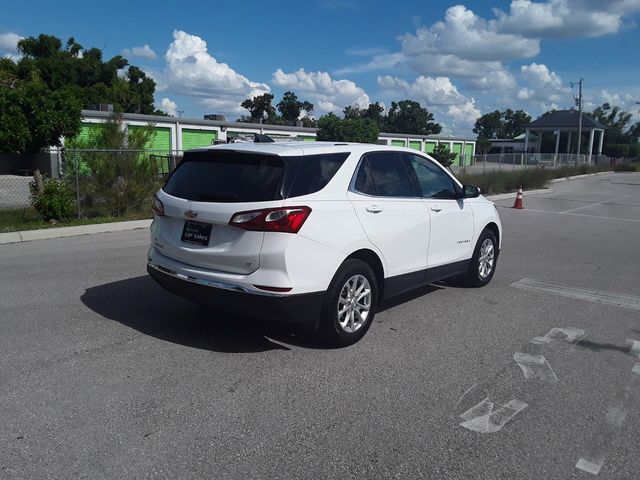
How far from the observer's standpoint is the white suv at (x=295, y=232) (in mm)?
4316

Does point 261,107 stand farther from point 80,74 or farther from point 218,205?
point 218,205

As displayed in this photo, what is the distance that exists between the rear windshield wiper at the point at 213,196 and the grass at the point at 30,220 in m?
7.95

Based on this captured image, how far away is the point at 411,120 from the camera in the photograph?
105062 millimetres

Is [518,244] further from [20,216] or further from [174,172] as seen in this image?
[20,216]

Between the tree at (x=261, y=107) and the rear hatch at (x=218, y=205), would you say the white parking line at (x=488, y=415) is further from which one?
the tree at (x=261, y=107)

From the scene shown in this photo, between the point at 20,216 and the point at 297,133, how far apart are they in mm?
33450

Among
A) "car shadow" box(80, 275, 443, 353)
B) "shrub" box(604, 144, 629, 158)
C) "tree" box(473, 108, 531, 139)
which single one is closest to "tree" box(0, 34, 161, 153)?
"car shadow" box(80, 275, 443, 353)

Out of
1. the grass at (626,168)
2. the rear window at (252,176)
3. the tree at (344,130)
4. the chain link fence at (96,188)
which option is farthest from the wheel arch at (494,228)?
the grass at (626,168)

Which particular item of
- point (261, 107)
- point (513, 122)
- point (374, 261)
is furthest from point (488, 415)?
point (513, 122)

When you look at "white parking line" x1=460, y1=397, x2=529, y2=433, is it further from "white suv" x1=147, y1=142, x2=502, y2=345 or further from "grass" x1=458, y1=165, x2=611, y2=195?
"grass" x1=458, y1=165, x2=611, y2=195

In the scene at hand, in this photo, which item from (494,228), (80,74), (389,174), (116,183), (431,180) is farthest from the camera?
(80,74)

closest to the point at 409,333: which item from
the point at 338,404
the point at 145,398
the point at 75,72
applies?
the point at 338,404

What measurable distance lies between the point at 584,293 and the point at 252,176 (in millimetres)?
4934

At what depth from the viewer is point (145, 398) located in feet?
12.6
